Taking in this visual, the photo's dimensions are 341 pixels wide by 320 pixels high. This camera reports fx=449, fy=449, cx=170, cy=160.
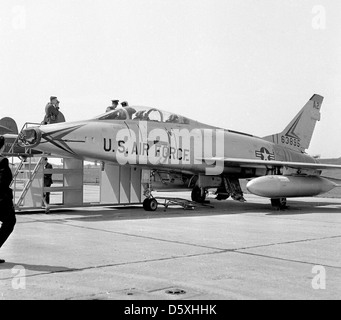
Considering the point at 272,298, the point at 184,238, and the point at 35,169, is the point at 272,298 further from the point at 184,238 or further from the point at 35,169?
the point at 35,169

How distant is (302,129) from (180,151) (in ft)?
26.7

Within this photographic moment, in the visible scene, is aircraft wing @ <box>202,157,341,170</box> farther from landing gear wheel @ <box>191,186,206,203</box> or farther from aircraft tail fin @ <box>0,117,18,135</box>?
aircraft tail fin @ <box>0,117,18,135</box>

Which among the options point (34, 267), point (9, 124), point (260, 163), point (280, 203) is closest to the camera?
point (34, 267)

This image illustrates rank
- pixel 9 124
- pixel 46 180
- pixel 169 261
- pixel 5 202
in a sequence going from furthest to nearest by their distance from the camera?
pixel 9 124 → pixel 46 180 → pixel 169 261 → pixel 5 202

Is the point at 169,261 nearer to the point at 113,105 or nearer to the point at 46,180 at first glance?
the point at 46,180

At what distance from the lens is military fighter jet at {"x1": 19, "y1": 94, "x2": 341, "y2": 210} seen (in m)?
10.8

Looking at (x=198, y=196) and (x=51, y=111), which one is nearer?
(x=51, y=111)

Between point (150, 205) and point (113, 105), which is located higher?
point (113, 105)

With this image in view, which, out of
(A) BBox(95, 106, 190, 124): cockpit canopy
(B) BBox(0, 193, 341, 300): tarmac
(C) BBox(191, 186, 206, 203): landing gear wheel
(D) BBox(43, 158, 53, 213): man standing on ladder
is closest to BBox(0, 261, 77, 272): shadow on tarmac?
(B) BBox(0, 193, 341, 300): tarmac

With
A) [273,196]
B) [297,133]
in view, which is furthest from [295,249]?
[297,133]

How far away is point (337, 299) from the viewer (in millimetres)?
3818

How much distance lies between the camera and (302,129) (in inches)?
755

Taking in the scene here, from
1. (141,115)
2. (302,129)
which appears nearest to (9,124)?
(141,115)

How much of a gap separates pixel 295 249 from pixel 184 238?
184 centimetres
